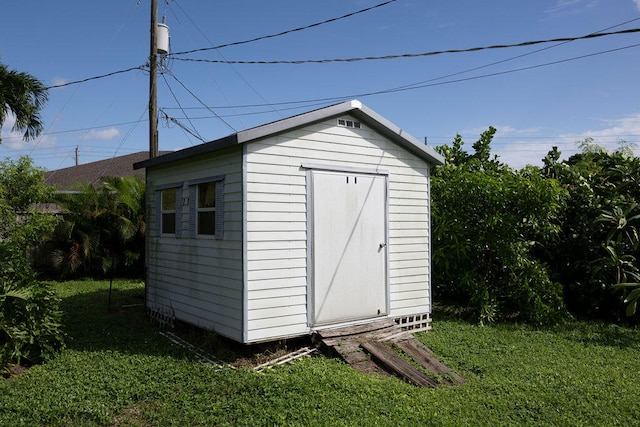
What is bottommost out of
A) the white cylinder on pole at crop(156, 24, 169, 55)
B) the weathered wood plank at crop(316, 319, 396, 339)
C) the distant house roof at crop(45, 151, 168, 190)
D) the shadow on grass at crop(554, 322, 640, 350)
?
the shadow on grass at crop(554, 322, 640, 350)

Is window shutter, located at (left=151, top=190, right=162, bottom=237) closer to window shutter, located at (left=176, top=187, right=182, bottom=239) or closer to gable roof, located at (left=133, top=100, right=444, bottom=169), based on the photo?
gable roof, located at (left=133, top=100, right=444, bottom=169)

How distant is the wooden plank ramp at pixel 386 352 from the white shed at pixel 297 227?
9.4 inches

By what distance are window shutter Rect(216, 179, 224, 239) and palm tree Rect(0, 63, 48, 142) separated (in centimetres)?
654

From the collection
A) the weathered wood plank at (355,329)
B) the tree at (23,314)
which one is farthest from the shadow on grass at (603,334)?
the tree at (23,314)

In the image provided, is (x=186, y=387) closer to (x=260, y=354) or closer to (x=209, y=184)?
(x=260, y=354)

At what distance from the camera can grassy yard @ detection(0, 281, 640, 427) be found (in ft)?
14.4

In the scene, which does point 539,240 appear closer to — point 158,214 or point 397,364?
point 397,364

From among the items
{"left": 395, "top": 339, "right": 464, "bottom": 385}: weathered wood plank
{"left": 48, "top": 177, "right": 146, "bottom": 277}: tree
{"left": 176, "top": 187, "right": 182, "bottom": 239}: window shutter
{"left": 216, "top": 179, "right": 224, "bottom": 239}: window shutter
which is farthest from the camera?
{"left": 48, "top": 177, "right": 146, "bottom": 277}: tree

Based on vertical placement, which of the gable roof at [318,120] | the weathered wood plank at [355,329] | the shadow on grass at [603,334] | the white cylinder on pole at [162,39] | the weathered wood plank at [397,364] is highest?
the white cylinder on pole at [162,39]

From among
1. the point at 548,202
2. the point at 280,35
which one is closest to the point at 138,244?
the point at 280,35

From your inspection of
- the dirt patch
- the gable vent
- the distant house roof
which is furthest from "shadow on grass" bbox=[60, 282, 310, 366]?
the distant house roof

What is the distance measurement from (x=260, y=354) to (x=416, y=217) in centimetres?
329

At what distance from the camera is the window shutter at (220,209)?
20.5ft

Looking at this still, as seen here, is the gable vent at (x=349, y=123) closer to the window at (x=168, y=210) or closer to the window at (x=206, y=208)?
the window at (x=206, y=208)
